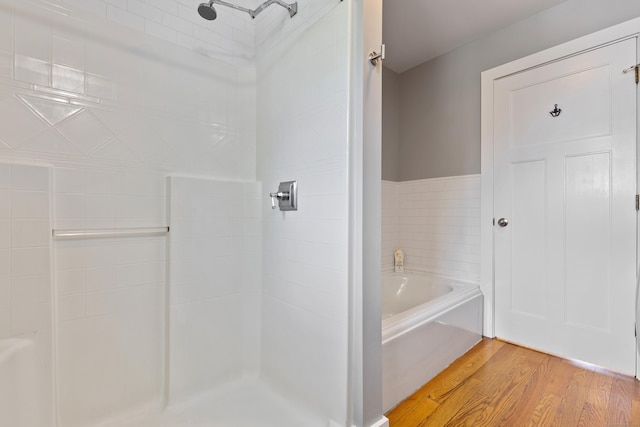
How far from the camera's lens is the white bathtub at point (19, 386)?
987mm

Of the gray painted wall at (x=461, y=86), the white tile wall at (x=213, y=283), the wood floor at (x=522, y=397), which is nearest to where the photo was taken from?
the wood floor at (x=522, y=397)

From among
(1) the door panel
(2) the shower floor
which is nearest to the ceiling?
(1) the door panel

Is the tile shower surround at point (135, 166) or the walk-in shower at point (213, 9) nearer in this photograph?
the tile shower surround at point (135, 166)

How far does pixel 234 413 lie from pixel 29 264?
1073 mm

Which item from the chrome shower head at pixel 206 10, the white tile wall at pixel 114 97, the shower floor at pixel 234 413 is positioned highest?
the chrome shower head at pixel 206 10

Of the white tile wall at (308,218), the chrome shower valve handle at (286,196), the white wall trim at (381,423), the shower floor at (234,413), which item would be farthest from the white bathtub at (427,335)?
the chrome shower valve handle at (286,196)

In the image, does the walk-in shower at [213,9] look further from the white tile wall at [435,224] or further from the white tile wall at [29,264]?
the white tile wall at [435,224]

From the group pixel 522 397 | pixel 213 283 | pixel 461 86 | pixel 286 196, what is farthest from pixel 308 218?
pixel 461 86

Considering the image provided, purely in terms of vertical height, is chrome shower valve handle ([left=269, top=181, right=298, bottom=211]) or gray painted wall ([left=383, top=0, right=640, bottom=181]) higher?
gray painted wall ([left=383, top=0, right=640, bottom=181])

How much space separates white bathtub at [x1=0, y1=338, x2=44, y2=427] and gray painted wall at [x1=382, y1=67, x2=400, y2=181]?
100 inches

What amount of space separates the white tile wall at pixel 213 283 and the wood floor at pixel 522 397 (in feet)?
2.96

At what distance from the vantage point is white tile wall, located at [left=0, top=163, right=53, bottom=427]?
3.45 feet

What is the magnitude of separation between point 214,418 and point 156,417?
0.26 meters

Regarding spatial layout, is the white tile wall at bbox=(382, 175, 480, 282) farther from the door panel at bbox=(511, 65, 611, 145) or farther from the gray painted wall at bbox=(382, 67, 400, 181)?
the door panel at bbox=(511, 65, 611, 145)
